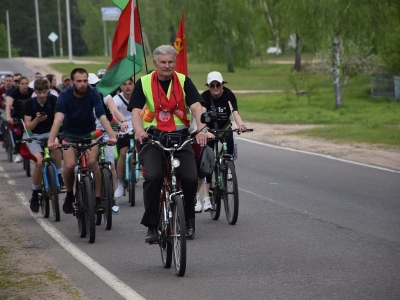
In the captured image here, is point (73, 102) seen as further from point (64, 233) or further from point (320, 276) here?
point (320, 276)

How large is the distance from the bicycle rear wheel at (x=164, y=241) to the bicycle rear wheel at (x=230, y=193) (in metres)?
2.52

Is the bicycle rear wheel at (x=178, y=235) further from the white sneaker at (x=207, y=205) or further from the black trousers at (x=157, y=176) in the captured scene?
the white sneaker at (x=207, y=205)

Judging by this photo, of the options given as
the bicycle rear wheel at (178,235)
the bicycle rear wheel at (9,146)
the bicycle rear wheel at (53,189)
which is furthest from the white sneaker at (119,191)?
the bicycle rear wheel at (9,146)

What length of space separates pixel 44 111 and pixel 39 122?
0.16 m

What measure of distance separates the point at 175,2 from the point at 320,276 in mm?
47489

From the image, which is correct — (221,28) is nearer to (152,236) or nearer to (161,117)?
(161,117)

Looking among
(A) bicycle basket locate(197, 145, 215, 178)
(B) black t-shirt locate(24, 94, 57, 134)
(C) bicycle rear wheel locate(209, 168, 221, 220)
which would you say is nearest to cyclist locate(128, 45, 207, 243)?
(A) bicycle basket locate(197, 145, 215, 178)

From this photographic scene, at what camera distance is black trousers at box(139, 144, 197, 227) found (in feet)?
27.1

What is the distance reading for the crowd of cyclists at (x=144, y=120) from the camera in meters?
8.34

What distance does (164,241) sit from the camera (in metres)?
8.32

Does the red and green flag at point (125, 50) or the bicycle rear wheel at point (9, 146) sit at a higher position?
the red and green flag at point (125, 50)

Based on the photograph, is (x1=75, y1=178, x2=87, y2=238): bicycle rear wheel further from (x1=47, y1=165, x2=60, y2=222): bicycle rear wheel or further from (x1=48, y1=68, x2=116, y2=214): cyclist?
(x1=47, y1=165, x2=60, y2=222): bicycle rear wheel

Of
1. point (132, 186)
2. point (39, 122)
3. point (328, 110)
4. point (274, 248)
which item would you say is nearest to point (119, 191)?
point (132, 186)

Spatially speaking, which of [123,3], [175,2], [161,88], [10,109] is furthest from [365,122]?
[175,2]
